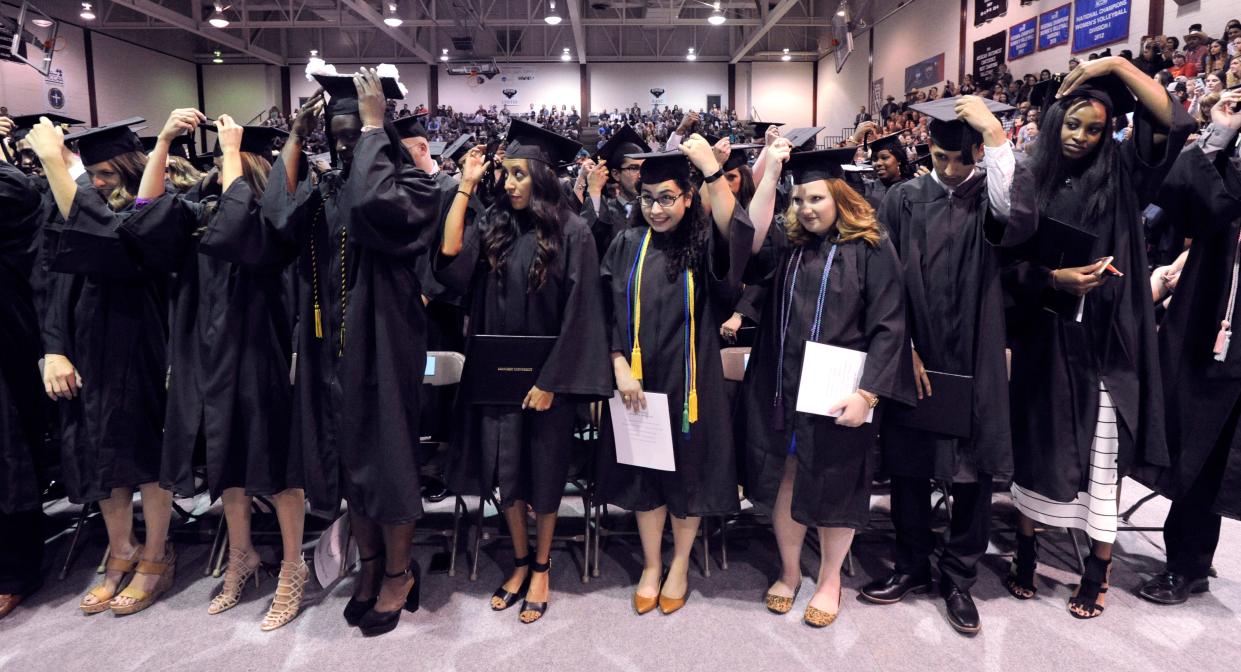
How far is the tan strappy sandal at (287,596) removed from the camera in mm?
2922

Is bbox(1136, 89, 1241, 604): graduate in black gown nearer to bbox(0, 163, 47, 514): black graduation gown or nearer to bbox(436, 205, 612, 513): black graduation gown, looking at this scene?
bbox(436, 205, 612, 513): black graduation gown

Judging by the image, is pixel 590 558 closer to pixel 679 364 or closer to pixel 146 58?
pixel 679 364

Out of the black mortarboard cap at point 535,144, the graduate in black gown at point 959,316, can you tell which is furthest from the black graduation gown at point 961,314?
the black mortarboard cap at point 535,144

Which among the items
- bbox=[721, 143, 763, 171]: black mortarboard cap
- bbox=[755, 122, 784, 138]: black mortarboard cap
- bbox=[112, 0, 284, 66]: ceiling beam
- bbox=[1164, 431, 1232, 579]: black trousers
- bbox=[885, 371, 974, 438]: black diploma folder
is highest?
bbox=[112, 0, 284, 66]: ceiling beam

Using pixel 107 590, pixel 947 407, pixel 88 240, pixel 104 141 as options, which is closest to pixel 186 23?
pixel 104 141

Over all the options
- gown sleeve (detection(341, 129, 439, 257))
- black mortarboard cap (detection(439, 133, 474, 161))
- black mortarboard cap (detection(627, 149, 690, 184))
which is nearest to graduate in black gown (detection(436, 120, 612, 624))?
gown sleeve (detection(341, 129, 439, 257))

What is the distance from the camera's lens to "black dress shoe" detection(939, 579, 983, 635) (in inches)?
111

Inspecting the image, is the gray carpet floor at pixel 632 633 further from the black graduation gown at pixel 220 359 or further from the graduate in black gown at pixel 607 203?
the graduate in black gown at pixel 607 203

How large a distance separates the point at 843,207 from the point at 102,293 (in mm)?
3003

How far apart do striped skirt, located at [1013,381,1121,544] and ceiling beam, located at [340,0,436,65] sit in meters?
18.3

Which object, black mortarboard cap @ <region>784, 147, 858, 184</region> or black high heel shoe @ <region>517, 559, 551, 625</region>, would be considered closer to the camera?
black mortarboard cap @ <region>784, 147, 858, 184</region>

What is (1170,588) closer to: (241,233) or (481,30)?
(241,233)

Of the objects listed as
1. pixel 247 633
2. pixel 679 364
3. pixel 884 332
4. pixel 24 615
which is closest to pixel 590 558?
pixel 679 364

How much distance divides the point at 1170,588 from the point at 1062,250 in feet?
5.11
